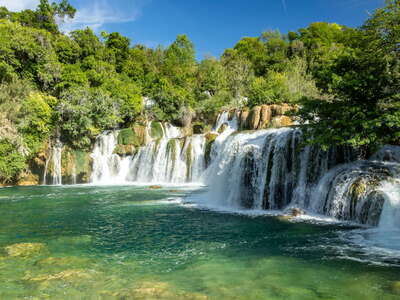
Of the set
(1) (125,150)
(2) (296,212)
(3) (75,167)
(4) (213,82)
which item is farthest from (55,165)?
(2) (296,212)

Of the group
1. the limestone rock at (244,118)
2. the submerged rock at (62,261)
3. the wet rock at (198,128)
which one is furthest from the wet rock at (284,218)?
the wet rock at (198,128)

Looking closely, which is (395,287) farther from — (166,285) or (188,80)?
(188,80)

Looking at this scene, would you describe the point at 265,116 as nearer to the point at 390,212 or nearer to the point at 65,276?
the point at 390,212

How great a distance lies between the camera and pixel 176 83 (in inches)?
1608

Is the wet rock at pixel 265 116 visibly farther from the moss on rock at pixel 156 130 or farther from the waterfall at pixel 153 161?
the moss on rock at pixel 156 130

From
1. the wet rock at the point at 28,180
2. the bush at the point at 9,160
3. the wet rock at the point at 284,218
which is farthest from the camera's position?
the wet rock at the point at 28,180

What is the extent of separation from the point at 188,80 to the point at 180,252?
34.8 metres

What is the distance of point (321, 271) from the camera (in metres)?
6.52

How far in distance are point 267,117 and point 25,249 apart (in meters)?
18.8

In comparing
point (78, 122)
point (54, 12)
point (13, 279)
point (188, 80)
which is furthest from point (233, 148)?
point (54, 12)

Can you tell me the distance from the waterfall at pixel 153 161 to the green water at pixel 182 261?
460 inches

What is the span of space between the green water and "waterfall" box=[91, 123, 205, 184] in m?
11.7

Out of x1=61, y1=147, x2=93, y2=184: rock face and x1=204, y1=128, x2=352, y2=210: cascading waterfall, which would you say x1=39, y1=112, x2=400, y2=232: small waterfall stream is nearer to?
x1=204, y1=128, x2=352, y2=210: cascading waterfall

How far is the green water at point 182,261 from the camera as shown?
18.8 feet
